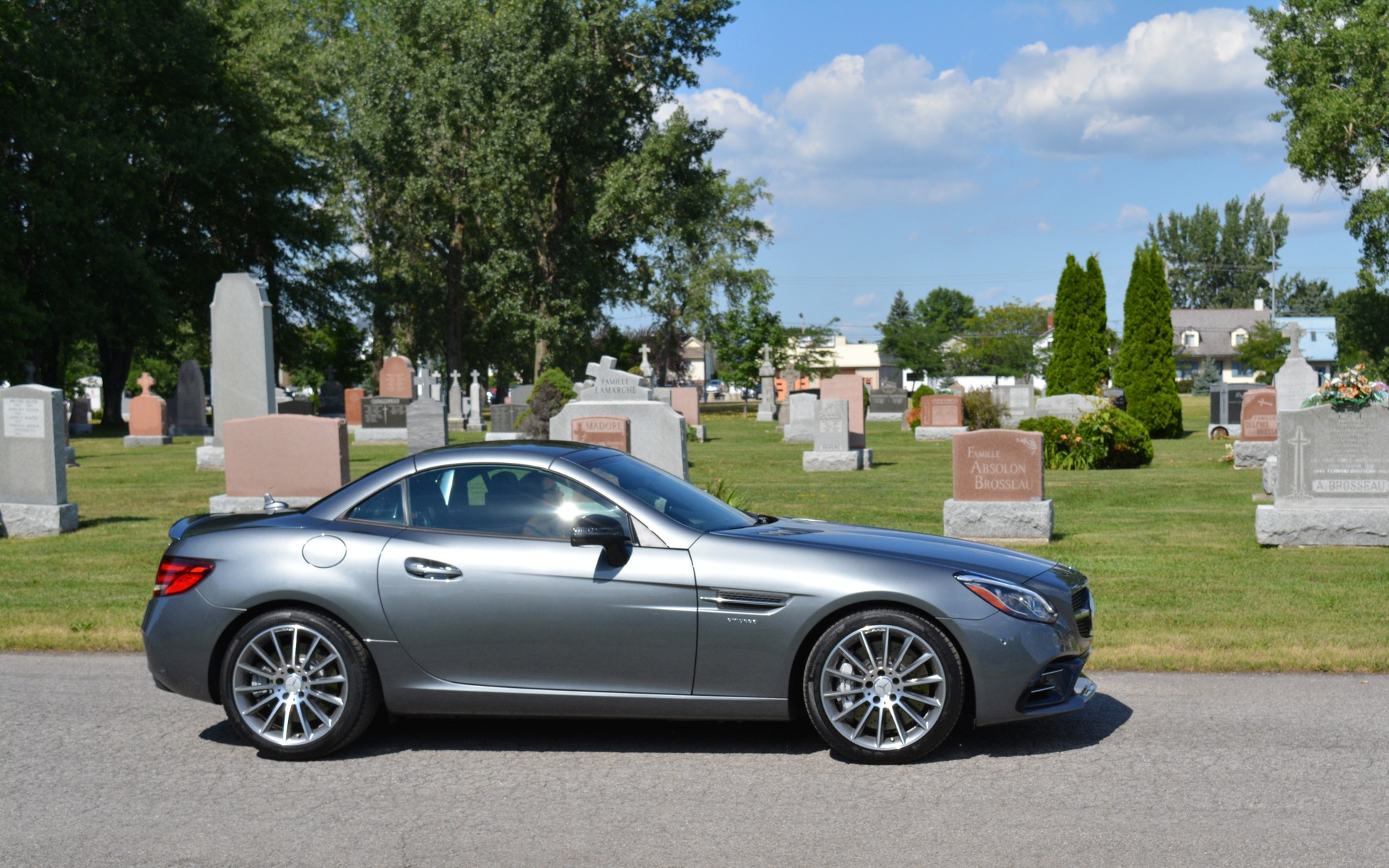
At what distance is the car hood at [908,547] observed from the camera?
→ 18.2ft

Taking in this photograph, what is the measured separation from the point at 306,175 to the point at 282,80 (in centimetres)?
369

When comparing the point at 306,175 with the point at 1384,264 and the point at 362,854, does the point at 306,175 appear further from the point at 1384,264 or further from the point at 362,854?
the point at 362,854

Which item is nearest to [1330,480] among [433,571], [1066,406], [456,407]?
[433,571]

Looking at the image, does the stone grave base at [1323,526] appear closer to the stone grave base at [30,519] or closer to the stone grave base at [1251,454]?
the stone grave base at [1251,454]

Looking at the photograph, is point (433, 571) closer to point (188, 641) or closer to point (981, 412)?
point (188, 641)

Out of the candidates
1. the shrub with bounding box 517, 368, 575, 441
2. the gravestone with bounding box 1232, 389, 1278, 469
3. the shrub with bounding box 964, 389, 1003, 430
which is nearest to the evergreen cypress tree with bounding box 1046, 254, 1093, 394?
the shrub with bounding box 964, 389, 1003, 430

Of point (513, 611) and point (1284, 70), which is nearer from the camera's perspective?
point (513, 611)

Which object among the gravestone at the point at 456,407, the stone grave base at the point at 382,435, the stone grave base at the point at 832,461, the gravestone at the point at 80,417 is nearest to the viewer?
the stone grave base at the point at 832,461

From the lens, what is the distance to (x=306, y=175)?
48.2 m

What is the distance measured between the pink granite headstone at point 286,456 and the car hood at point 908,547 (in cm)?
963

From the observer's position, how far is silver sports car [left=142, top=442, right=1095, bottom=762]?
5.35 m

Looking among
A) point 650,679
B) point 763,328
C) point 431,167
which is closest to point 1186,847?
point 650,679

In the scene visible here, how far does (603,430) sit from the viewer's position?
1622cm

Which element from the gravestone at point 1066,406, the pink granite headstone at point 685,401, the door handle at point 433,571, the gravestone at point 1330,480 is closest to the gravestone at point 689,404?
the pink granite headstone at point 685,401
